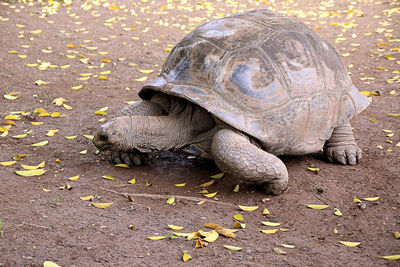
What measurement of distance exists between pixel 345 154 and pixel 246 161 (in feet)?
5.00

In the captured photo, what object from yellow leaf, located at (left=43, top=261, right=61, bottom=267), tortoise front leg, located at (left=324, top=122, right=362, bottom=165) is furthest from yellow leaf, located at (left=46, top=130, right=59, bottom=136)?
tortoise front leg, located at (left=324, top=122, right=362, bottom=165)

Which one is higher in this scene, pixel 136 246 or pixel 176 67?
pixel 176 67

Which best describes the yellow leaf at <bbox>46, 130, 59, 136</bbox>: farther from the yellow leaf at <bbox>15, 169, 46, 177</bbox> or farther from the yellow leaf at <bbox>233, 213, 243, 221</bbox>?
the yellow leaf at <bbox>233, 213, 243, 221</bbox>

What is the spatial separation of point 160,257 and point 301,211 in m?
1.42

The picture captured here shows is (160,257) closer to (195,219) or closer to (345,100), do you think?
(195,219)

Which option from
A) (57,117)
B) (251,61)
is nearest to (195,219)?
(251,61)

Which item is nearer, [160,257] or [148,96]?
[160,257]

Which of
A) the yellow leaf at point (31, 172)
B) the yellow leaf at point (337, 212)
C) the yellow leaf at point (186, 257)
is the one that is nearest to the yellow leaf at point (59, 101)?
the yellow leaf at point (31, 172)

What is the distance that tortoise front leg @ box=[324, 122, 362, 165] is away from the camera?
16.3 ft

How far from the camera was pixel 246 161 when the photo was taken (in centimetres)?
401

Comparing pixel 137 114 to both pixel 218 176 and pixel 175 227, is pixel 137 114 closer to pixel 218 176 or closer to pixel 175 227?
pixel 218 176

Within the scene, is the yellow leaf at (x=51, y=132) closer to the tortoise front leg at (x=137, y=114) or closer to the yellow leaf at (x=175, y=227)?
the tortoise front leg at (x=137, y=114)

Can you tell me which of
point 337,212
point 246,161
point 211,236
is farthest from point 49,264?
point 337,212

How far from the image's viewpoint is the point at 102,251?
10.4 ft
